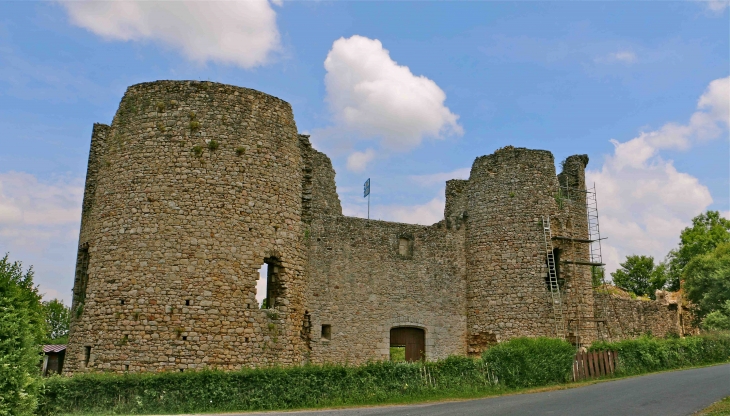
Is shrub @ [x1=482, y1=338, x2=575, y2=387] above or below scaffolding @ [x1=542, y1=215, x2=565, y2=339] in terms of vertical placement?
below

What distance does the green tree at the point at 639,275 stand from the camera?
58.9m

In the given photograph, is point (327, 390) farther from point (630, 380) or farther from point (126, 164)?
point (630, 380)

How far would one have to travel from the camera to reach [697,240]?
53.4 meters

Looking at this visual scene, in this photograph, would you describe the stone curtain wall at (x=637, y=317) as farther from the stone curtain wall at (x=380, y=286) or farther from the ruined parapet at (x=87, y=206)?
the ruined parapet at (x=87, y=206)

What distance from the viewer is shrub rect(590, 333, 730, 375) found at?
23.1 m

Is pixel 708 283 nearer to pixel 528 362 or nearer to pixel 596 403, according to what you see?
pixel 528 362

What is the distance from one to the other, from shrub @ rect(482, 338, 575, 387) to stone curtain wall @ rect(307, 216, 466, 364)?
4858mm

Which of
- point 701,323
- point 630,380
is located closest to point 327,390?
point 630,380

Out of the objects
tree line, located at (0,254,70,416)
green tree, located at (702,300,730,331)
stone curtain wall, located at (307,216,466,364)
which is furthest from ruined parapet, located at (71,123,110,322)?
green tree, located at (702,300,730,331)

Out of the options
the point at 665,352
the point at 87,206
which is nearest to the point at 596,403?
the point at 665,352

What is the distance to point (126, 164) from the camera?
59.6 ft

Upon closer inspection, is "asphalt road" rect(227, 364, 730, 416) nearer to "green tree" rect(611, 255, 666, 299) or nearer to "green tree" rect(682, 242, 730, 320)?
"green tree" rect(682, 242, 730, 320)

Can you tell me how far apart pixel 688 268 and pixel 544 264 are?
2225 centimetres

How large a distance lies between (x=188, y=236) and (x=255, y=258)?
2050 millimetres
